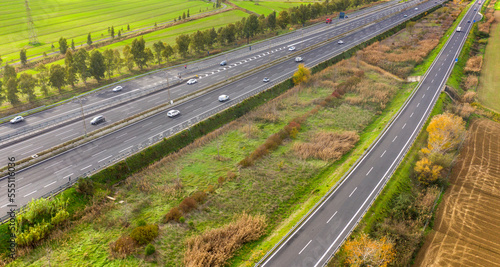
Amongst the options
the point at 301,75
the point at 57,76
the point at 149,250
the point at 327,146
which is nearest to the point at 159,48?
the point at 57,76

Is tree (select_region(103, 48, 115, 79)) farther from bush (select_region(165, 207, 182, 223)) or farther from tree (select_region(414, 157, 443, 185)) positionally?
tree (select_region(414, 157, 443, 185))

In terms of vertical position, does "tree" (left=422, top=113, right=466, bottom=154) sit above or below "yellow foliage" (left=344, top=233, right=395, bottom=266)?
above

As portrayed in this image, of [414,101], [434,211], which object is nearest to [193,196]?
[434,211]

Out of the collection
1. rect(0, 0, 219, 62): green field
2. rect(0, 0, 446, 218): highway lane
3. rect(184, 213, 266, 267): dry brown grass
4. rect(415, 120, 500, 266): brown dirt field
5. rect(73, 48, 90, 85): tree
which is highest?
rect(0, 0, 219, 62): green field

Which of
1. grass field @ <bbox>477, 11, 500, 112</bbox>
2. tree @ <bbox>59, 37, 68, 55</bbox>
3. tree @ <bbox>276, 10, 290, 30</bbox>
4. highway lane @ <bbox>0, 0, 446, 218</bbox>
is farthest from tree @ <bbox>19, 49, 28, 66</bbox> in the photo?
grass field @ <bbox>477, 11, 500, 112</bbox>

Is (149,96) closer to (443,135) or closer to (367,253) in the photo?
(367,253)

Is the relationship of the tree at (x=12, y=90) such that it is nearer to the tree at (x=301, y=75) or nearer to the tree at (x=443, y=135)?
the tree at (x=301, y=75)
